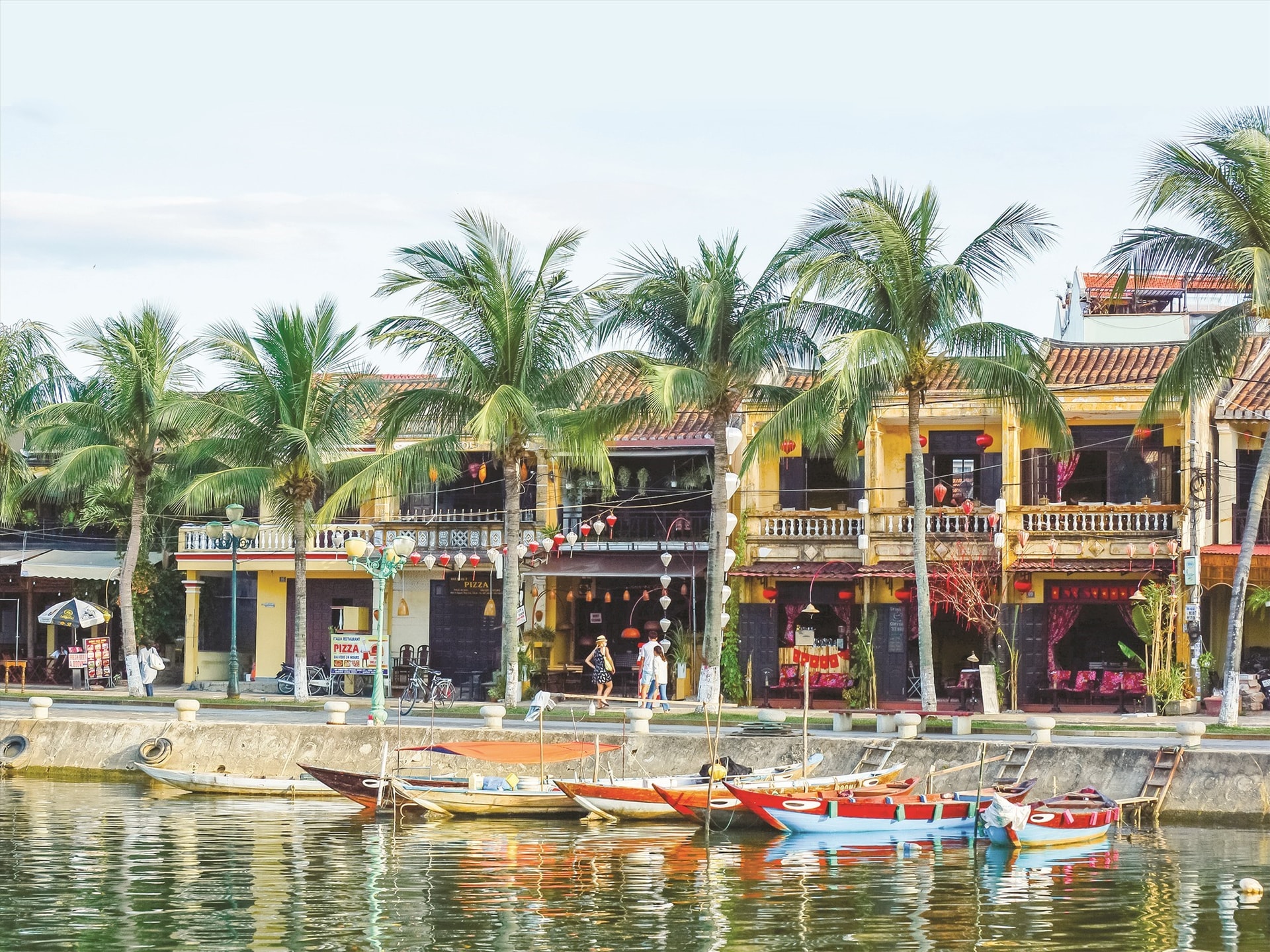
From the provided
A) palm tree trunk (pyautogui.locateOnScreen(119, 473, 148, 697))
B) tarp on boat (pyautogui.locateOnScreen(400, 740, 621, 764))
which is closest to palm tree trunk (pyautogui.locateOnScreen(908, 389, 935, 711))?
tarp on boat (pyautogui.locateOnScreen(400, 740, 621, 764))

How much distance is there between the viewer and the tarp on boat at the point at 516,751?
27641mm

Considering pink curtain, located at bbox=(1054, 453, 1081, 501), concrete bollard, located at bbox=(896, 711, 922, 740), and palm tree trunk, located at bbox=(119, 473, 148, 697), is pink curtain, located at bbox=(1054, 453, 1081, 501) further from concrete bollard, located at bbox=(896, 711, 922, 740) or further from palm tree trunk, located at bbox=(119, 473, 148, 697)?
palm tree trunk, located at bbox=(119, 473, 148, 697)

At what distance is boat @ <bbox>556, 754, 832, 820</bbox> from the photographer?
26.8 meters

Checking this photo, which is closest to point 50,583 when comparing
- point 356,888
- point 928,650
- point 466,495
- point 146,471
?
point 146,471

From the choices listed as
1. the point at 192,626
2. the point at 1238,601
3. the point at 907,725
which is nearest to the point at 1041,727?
the point at 907,725

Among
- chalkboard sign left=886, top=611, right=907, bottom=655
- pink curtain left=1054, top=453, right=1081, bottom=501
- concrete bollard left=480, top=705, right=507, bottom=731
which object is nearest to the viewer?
concrete bollard left=480, top=705, right=507, bottom=731

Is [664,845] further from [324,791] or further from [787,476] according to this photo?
[787,476]

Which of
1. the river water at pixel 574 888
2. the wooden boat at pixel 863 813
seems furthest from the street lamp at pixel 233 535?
the wooden boat at pixel 863 813

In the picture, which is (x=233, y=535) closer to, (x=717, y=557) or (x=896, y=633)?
(x=717, y=557)

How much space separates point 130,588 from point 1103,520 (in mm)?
23168

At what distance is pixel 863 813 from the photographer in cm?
2477

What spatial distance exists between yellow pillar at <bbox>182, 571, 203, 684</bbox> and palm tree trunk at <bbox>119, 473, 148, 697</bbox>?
141 inches

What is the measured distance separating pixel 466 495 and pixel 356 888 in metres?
24.8

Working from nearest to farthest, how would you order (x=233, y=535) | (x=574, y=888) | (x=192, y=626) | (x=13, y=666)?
(x=574, y=888) → (x=233, y=535) → (x=192, y=626) → (x=13, y=666)
